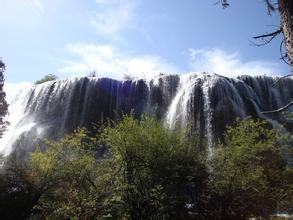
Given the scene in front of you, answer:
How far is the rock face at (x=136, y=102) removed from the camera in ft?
116

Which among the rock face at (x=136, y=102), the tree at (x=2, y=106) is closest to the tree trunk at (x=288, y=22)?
the rock face at (x=136, y=102)

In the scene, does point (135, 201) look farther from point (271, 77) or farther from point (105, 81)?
point (271, 77)

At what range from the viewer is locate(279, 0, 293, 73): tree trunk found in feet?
17.2

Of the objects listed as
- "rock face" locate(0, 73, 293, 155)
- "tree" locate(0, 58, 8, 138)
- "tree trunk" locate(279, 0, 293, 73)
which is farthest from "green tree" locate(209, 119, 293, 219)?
"tree" locate(0, 58, 8, 138)

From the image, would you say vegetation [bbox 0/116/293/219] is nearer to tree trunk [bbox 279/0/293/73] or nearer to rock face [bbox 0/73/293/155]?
tree trunk [bbox 279/0/293/73]

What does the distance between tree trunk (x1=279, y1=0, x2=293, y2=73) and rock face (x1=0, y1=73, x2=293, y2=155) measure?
2806 cm

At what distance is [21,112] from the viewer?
41.3 m

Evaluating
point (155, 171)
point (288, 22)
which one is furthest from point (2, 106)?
point (288, 22)

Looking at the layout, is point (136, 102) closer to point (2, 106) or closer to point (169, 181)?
point (2, 106)

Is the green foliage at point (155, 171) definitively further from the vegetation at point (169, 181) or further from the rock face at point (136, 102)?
the rock face at point (136, 102)

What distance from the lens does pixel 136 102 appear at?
128 ft

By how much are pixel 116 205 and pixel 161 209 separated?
1809mm

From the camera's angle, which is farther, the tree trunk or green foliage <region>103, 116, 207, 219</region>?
green foliage <region>103, 116, 207, 219</region>

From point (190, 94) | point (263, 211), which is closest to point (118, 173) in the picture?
point (263, 211)
